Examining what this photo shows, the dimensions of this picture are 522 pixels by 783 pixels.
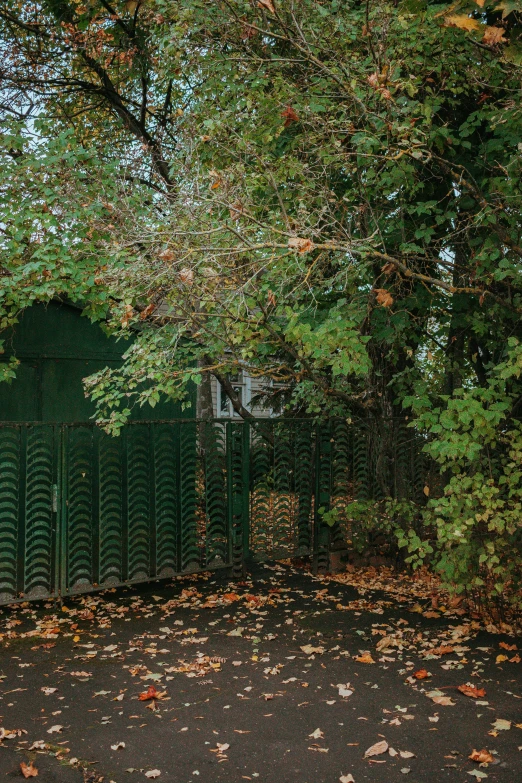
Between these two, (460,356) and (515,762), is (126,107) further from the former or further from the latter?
(515,762)

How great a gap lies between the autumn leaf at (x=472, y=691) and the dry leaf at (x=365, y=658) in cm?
84

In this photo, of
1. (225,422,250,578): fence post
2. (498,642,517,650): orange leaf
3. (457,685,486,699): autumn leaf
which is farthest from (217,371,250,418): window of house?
(457,685,486,699): autumn leaf

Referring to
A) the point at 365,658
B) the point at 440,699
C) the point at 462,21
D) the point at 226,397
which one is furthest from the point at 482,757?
the point at 226,397

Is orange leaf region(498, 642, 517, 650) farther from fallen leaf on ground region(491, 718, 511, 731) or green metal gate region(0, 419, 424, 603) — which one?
green metal gate region(0, 419, 424, 603)

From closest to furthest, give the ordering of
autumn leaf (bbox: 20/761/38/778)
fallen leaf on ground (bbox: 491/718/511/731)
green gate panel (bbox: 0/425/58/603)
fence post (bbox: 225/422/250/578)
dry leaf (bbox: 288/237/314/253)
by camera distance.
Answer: autumn leaf (bbox: 20/761/38/778) < fallen leaf on ground (bbox: 491/718/511/731) < dry leaf (bbox: 288/237/314/253) < green gate panel (bbox: 0/425/58/603) < fence post (bbox: 225/422/250/578)

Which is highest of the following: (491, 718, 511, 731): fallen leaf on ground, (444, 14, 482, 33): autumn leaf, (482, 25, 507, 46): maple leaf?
(482, 25, 507, 46): maple leaf

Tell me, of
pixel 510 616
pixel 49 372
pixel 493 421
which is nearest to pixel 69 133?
pixel 49 372

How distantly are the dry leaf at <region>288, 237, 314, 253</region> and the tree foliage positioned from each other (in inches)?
1.9

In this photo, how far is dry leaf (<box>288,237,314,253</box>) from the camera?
5457 millimetres

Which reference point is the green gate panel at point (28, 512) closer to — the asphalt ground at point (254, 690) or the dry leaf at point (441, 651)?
the asphalt ground at point (254, 690)

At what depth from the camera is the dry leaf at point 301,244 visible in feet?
17.9

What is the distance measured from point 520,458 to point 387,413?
3.22m

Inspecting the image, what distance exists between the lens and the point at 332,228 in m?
8.52

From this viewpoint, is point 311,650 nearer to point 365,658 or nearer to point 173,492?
point 365,658
